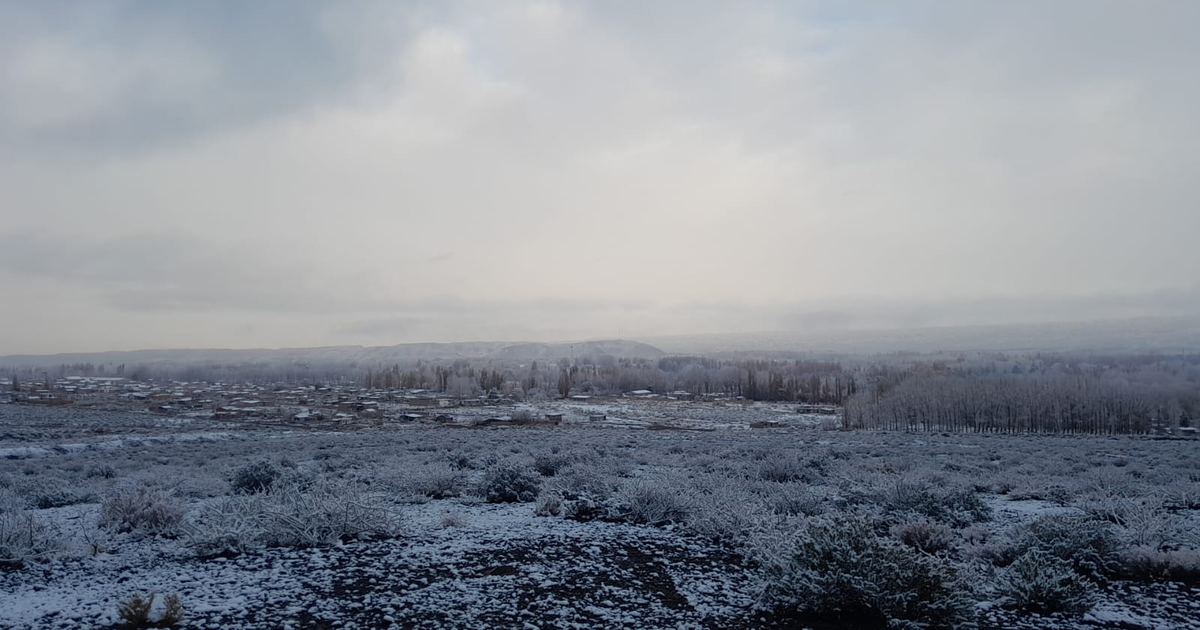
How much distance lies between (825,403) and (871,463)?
239 ft

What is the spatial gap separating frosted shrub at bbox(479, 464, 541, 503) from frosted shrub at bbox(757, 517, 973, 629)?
16.9 ft

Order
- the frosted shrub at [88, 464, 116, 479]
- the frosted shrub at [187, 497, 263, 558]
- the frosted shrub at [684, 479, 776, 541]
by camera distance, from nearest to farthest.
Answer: the frosted shrub at [187, 497, 263, 558]
the frosted shrub at [684, 479, 776, 541]
the frosted shrub at [88, 464, 116, 479]

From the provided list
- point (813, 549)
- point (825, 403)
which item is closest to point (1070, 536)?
point (813, 549)

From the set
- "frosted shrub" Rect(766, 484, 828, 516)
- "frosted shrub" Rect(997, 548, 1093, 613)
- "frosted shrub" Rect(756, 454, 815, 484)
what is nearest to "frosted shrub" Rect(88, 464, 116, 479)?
"frosted shrub" Rect(766, 484, 828, 516)

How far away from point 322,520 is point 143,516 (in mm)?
2308

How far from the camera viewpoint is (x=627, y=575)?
19.2ft

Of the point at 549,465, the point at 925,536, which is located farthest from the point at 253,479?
the point at 925,536

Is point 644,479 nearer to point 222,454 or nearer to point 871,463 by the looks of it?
point 871,463

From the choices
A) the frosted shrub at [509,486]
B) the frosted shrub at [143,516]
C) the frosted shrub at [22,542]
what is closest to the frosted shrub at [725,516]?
the frosted shrub at [509,486]

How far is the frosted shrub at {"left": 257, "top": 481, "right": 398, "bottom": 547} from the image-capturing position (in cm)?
657

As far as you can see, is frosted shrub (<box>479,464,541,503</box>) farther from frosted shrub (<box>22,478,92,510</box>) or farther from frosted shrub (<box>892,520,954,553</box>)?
frosted shrub (<box>22,478,92,510</box>)

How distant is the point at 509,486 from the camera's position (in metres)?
9.77

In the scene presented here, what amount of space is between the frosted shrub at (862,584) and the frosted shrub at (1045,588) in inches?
24.9

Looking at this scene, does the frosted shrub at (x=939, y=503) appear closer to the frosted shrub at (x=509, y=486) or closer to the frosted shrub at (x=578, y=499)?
the frosted shrub at (x=578, y=499)
